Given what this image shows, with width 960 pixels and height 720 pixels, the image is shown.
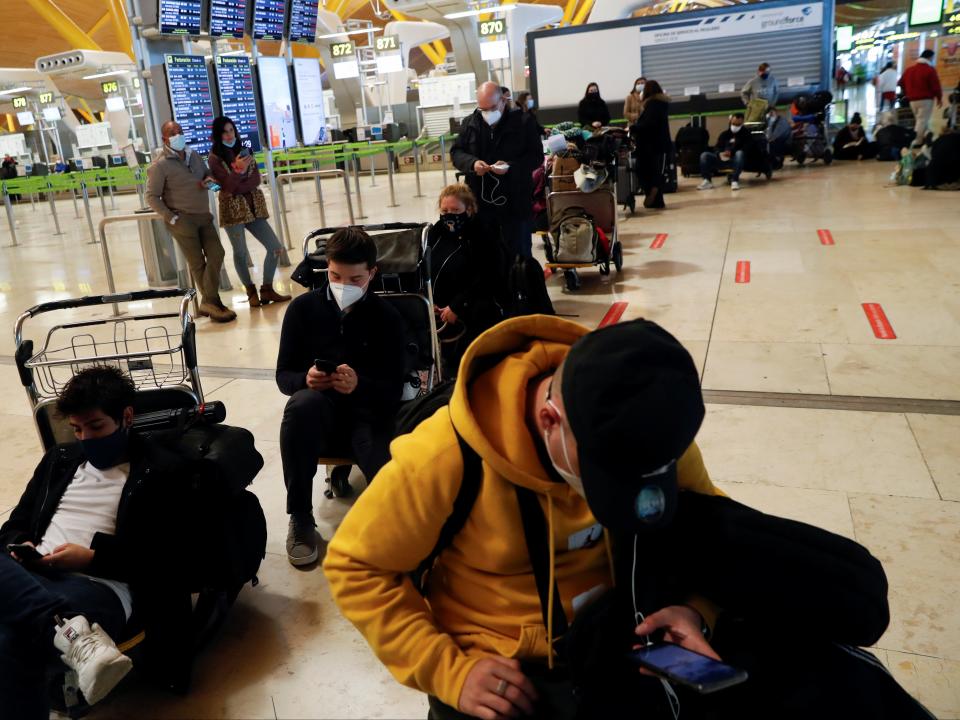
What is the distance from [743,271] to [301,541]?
16.9ft

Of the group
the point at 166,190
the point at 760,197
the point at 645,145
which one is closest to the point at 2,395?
the point at 166,190

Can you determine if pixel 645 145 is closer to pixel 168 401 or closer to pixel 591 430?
pixel 168 401

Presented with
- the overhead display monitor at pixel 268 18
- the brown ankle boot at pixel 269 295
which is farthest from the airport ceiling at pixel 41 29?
the brown ankle boot at pixel 269 295

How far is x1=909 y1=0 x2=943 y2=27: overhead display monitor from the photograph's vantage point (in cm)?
1542

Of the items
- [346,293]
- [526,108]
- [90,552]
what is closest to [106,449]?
[90,552]

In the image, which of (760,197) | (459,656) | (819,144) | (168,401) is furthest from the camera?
(819,144)

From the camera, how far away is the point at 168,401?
2701 millimetres

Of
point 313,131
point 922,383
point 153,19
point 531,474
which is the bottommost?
point 922,383

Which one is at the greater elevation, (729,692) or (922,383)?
(729,692)

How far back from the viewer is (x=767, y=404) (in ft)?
13.1

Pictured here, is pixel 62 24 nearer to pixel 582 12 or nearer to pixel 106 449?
pixel 582 12

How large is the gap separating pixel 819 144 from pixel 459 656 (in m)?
15.0

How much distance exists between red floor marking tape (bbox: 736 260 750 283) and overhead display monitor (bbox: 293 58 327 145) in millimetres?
5682

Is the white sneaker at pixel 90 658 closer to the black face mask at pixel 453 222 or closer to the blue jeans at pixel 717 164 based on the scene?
the black face mask at pixel 453 222
